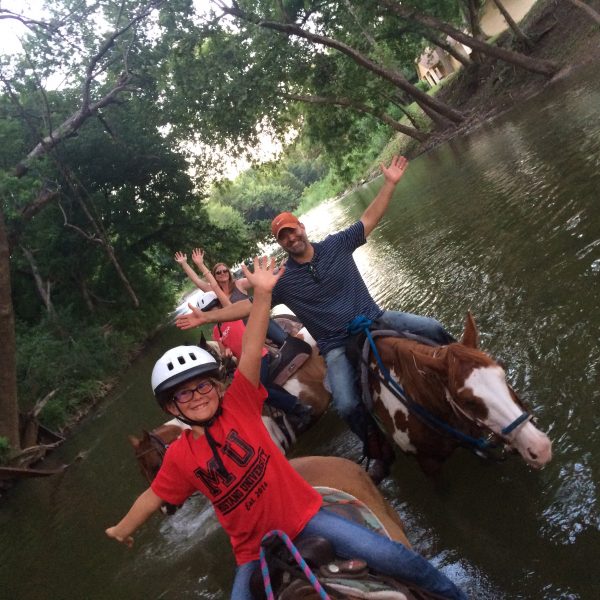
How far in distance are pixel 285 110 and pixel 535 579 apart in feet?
81.9

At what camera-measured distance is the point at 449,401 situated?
3908mm

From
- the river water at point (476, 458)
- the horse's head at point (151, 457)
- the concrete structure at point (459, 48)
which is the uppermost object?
the concrete structure at point (459, 48)

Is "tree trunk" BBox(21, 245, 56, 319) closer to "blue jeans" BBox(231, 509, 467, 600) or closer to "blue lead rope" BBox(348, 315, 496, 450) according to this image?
"blue lead rope" BBox(348, 315, 496, 450)

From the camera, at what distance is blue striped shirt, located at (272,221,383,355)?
514 cm

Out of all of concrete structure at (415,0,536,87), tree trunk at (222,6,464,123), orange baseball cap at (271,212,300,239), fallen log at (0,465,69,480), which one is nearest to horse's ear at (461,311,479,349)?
orange baseball cap at (271,212,300,239)

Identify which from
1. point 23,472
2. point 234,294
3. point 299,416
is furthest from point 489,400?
point 23,472

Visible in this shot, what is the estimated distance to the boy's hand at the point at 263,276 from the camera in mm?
3008

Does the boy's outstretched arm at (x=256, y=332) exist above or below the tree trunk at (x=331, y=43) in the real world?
below

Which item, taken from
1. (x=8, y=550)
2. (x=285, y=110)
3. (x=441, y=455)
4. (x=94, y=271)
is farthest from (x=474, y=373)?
(x=285, y=110)

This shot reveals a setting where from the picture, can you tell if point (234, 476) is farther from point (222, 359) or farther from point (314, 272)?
point (222, 359)

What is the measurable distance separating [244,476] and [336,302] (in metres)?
2.55

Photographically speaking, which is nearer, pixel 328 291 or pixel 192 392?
pixel 192 392

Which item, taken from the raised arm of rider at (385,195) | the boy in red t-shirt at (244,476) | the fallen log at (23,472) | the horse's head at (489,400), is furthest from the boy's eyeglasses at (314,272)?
the fallen log at (23,472)

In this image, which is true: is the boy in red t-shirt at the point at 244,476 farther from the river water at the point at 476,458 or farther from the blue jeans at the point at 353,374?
the blue jeans at the point at 353,374
